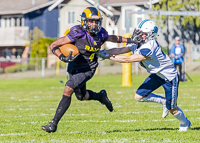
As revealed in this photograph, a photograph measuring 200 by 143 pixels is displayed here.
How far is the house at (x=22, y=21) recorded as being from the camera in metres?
34.5

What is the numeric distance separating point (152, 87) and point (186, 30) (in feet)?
81.8

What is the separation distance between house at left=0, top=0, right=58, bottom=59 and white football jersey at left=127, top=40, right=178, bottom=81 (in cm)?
2922

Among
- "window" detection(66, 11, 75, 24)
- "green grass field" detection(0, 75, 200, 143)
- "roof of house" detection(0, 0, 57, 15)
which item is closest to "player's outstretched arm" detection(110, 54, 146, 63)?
"green grass field" detection(0, 75, 200, 143)

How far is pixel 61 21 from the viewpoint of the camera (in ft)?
105

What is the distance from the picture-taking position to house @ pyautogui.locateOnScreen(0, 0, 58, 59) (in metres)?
34.5

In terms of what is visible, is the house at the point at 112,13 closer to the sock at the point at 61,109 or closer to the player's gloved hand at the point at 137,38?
the player's gloved hand at the point at 137,38

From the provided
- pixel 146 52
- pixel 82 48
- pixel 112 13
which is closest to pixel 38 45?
pixel 112 13

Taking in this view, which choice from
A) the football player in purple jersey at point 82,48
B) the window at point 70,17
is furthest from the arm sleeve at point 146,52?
the window at point 70,17

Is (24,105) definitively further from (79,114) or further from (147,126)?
(147,126)

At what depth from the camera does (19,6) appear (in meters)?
34.5

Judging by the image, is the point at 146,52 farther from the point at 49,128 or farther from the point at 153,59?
the point at 49,128

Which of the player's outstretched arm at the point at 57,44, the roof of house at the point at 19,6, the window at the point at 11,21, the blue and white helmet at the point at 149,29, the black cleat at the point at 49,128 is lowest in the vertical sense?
the black cleat at the point at 49,128

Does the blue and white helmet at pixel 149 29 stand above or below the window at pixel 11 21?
below

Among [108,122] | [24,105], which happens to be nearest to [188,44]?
[24,105]
